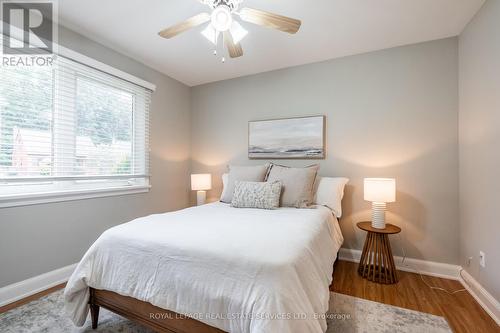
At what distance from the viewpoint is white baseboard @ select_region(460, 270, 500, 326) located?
162 cm

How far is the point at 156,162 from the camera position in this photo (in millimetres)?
3119

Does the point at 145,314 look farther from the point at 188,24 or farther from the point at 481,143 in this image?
the point at 481,143

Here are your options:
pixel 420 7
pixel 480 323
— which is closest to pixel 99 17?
pixel 420 7

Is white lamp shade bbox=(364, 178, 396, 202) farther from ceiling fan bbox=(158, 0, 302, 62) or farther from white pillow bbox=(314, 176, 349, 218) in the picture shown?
ceiling fan bbox=(158, 0, 302, 62)

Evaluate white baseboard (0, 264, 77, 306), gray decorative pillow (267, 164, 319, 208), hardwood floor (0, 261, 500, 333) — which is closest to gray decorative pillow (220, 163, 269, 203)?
gray decorative pillow (267, 164, 319, 208)

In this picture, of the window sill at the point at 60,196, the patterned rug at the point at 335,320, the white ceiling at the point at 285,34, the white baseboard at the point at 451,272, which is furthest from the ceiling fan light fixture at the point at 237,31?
the white baseboard at the point at 451,272

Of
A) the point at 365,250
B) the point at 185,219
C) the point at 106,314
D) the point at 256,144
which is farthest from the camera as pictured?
the point at 256,144

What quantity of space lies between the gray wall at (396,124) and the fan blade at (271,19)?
143cm

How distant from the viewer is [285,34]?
7.42ft

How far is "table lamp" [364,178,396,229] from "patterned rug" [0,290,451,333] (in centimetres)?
75

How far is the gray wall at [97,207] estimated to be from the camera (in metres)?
1.86

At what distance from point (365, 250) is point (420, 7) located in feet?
7.35

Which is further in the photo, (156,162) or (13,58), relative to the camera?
(156,162)

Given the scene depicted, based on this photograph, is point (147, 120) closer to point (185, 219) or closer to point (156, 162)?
point (156, 162)
